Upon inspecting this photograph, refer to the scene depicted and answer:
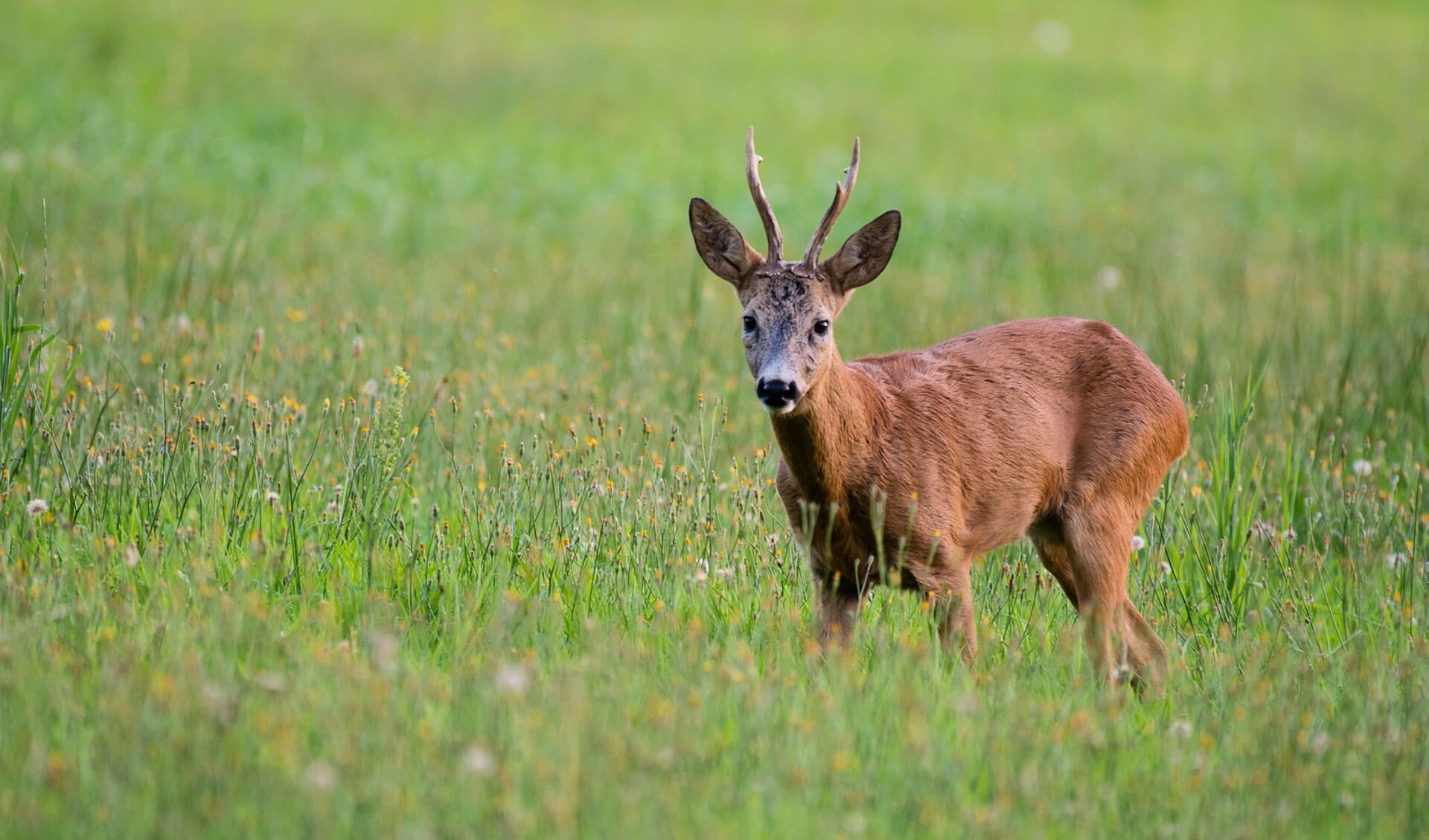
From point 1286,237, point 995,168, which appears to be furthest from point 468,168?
point 1286,237

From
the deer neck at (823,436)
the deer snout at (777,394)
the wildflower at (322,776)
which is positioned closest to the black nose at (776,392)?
the deer snout at (777,394)

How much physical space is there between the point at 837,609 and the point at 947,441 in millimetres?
667

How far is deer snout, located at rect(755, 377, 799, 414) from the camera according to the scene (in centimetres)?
432

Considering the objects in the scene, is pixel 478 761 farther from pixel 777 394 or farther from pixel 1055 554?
pixel 1055 554

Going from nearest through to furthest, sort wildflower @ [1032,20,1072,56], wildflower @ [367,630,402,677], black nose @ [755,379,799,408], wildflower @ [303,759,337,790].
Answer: wildflower @ [303,759,337,790] → wildflower @ [367,630,402,677] → black nose @ [755,379,799,408] → wildflower @ [1032,20,1072,56]

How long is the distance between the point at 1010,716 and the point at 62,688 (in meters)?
2.24

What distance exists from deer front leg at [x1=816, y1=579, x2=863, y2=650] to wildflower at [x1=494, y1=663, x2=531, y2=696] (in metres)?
1.20

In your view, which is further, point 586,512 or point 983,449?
point 586,512

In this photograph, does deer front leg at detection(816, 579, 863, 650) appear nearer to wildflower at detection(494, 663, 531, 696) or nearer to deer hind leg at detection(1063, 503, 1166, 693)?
deer hind leg at detection(1063, 503, 1166, 693)

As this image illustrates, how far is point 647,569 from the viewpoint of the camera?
4832 millimetres

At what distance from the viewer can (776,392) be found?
4.32 metres

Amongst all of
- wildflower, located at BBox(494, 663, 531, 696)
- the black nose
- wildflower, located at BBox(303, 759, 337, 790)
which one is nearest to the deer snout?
the black nose

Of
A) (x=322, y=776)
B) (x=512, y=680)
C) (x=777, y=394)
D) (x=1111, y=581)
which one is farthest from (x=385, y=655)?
(x=1111, y=581)

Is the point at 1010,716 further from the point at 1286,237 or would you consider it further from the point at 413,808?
the point at 1286,237
